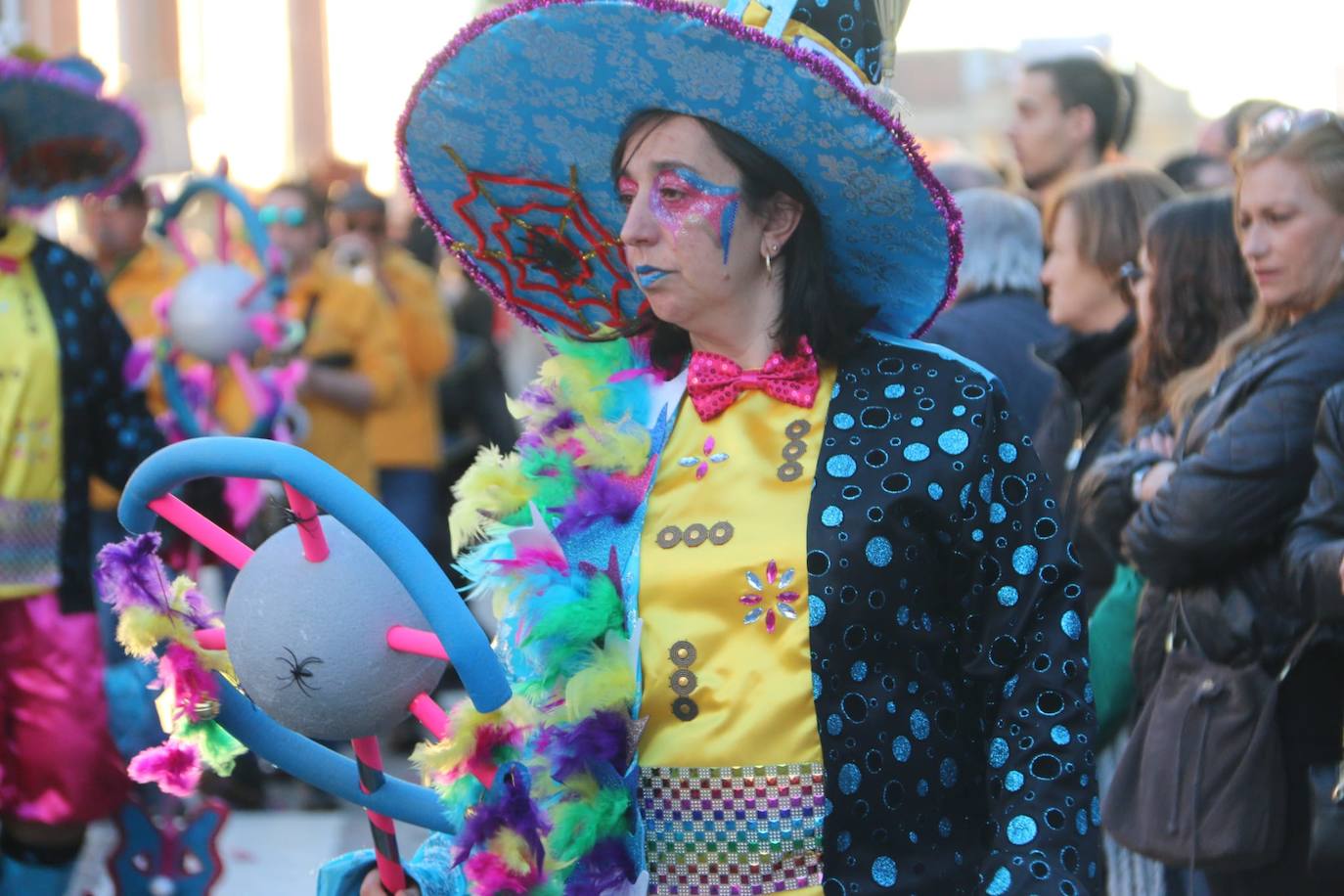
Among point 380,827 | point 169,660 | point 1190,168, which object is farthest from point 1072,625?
point 1190,168

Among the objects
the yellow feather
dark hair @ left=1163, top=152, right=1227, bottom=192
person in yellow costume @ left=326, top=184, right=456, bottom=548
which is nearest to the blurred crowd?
dark hair @ left=1163, top=152, right=1227, bottom=192

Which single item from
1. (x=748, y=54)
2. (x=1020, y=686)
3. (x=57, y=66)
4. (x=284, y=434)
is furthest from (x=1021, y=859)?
(x=284, y=434)

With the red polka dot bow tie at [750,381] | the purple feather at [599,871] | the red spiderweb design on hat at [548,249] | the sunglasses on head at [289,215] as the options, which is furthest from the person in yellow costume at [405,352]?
the purple feather at [599,871]

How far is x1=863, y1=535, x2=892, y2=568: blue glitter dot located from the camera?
251 cm

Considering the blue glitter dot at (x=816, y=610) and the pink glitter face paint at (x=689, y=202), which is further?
the pink glitter face paint at (x=689, y=202)

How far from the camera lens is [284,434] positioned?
6.25m

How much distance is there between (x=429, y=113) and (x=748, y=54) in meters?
0.61

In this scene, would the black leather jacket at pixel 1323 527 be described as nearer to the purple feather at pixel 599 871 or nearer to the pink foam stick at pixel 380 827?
the purple feather at pixel 599 871

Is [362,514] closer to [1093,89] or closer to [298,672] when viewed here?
[298,672]

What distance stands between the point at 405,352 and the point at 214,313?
230 cm

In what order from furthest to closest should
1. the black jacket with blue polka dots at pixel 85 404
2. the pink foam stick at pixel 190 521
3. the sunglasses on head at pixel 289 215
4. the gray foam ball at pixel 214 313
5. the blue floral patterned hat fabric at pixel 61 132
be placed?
1. the sunglasses on head at pixel 289 215
2. the gray foam ball at pixel 214 313
3. the blue floral patterned hat fabric at pixel 61 132
4. the black jacket with blue polka dots at pixel 85 404
5. the pink foam stick at pixel 190 521

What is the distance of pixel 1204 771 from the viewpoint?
346 centimetres

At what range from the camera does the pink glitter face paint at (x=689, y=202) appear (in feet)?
8.79

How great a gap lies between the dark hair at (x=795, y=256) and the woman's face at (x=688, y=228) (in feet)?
0.06
